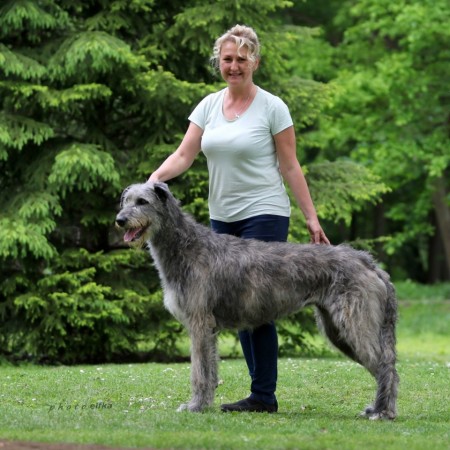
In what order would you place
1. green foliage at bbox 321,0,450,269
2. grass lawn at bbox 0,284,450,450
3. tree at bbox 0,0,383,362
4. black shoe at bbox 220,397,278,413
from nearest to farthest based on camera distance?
grass lawn at bbox 0,284,450,450
black shoe at bbox 220,397,278,413
tree at bbox 0,0,383,362
green foliage at bbox 321,0,450,269

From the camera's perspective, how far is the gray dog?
293 inches

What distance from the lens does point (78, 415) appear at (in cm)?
734

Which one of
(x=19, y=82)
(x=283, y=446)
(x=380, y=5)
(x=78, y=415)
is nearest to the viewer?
(x=283, y=446)

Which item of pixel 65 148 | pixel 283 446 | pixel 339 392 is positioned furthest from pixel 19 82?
pixel 283 446

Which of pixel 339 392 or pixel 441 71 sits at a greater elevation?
pixel 441 71

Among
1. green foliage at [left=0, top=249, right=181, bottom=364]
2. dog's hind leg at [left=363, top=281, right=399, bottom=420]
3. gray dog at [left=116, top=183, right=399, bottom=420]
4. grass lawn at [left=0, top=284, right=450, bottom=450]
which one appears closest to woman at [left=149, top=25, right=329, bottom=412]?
gray dog at [left=116, top=183, right=399, bottom=420]

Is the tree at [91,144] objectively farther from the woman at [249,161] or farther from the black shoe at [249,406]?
the black shoe at [249,406]

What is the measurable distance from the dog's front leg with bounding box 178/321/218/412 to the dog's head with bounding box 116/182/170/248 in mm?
807

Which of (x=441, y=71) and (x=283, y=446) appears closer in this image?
(x=283, y=446)

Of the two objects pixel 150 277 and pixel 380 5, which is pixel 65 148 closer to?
pixel 150 277

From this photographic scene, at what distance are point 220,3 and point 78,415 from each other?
839 cm

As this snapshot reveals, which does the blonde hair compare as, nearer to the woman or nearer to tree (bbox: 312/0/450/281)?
the woman

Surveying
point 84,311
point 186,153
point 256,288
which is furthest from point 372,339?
point 84,311

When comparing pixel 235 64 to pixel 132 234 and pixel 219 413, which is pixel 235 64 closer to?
pixel 132 234
